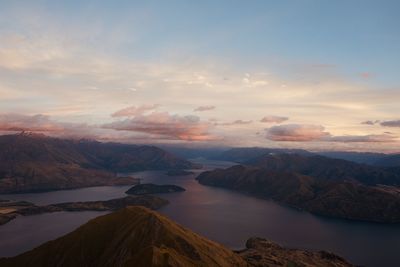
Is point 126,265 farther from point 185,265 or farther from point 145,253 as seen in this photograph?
point 185,265

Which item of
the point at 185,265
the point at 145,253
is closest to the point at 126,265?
the point at 145,253
